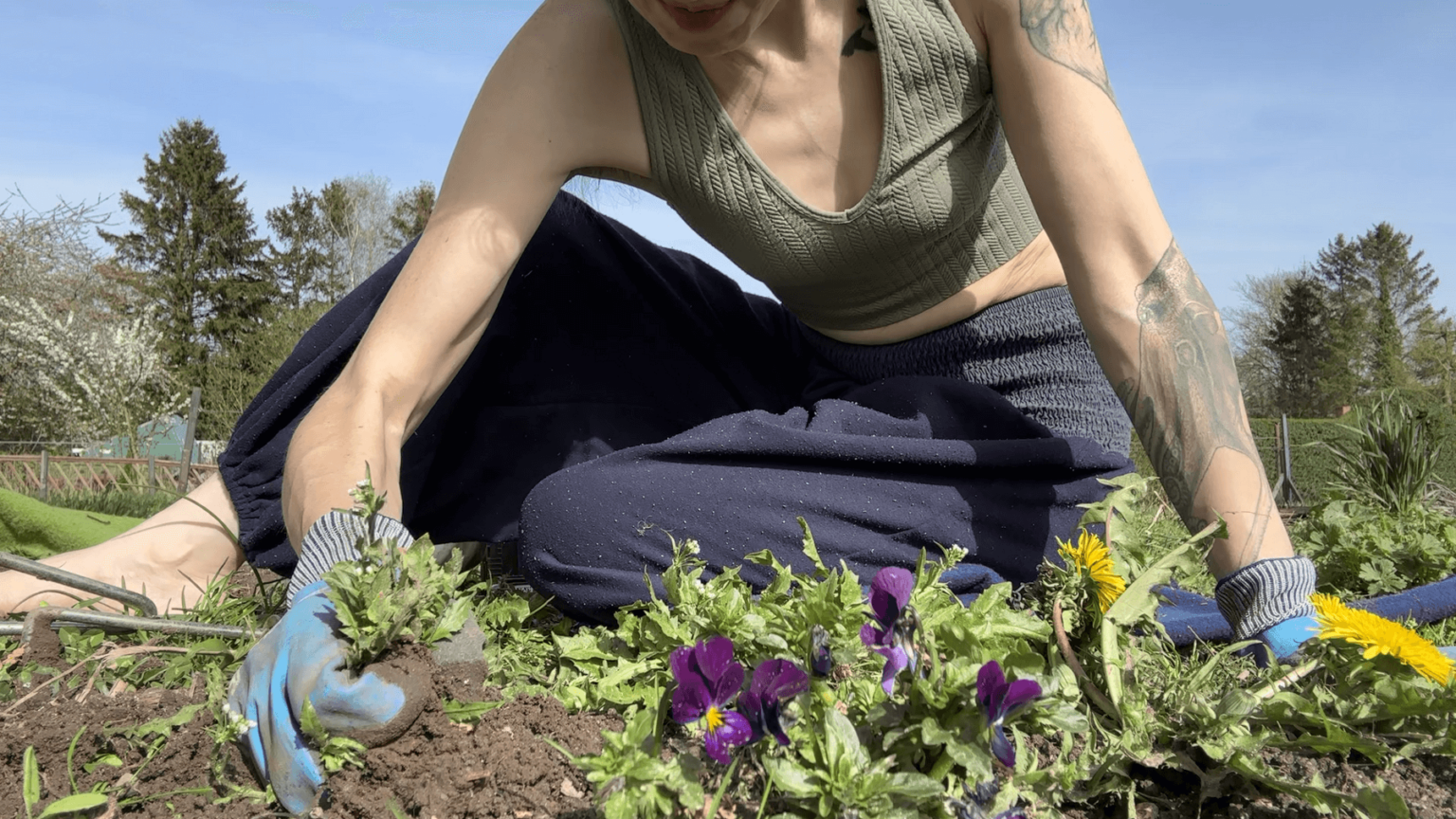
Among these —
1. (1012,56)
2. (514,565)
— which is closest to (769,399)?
(514,565)

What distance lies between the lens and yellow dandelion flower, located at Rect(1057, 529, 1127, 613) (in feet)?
4.09

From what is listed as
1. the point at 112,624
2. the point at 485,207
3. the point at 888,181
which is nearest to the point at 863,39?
the point at 888,181

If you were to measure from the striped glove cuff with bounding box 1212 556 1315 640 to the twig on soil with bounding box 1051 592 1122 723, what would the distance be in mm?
487

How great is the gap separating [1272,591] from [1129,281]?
1.93 feet

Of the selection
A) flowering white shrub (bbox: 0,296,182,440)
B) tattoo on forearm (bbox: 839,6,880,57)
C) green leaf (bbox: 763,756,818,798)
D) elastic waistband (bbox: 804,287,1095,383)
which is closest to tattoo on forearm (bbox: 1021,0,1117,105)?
tattoo on forearm (bbox: 839,6,880,57)

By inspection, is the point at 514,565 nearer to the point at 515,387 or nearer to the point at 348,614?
the point at 515,387

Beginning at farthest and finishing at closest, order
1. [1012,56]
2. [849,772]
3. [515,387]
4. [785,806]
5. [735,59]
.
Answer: [515,387] < [735,59] < [1012,56] < [785,806] < [849,772]

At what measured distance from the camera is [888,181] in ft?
6.56

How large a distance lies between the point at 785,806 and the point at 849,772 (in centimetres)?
16

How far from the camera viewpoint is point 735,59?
2.05 metres

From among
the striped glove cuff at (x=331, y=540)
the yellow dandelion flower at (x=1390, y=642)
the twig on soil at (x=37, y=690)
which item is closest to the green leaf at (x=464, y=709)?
the striped glove cuff at (x=331, y=540)

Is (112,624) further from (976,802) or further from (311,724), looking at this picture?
(976,802)

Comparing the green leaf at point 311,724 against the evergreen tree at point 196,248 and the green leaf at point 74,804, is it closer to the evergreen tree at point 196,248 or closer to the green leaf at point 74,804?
the green leaf at point 74,804

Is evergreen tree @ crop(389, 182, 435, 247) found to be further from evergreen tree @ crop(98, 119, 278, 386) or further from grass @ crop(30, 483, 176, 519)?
grass @ crop(30, 483, 176, 519)
